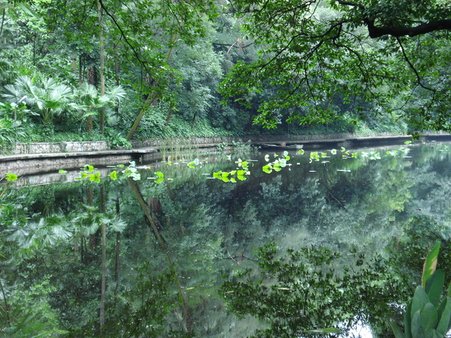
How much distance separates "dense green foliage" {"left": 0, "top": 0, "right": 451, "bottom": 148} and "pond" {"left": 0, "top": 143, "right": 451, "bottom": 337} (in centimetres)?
175

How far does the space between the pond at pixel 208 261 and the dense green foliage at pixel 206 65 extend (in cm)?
175

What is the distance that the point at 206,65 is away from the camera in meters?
22.7

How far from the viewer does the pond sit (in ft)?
10.0

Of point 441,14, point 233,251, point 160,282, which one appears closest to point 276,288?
point 160,282

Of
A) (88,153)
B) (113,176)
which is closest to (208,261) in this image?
(113,176)

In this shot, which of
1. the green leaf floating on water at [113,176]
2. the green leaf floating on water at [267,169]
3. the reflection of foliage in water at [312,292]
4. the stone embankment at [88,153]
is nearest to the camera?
the reflection of foliage in water at [312,292]

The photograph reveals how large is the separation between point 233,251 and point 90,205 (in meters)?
3.45

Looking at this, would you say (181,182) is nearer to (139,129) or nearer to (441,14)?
(441,14)

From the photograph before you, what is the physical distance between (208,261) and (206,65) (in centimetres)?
1916

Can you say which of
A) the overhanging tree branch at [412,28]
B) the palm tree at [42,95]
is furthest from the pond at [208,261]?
the palm tree at [42,95]

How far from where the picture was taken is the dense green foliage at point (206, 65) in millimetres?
6285

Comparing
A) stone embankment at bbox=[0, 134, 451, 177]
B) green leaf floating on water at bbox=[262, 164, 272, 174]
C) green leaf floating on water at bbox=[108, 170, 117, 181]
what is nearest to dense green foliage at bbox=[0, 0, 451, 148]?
stone embankment at bbox=[0, 134, 451, 177]

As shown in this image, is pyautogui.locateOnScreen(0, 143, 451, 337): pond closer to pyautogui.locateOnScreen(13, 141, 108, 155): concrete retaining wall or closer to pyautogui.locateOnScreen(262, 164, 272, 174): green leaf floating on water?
pyautogui.locateOnScreen(262, 164, 272, 174): green leaf floating on water

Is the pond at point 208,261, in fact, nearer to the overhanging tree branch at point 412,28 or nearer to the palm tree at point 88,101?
the overhanging tree branch at point 412,28
